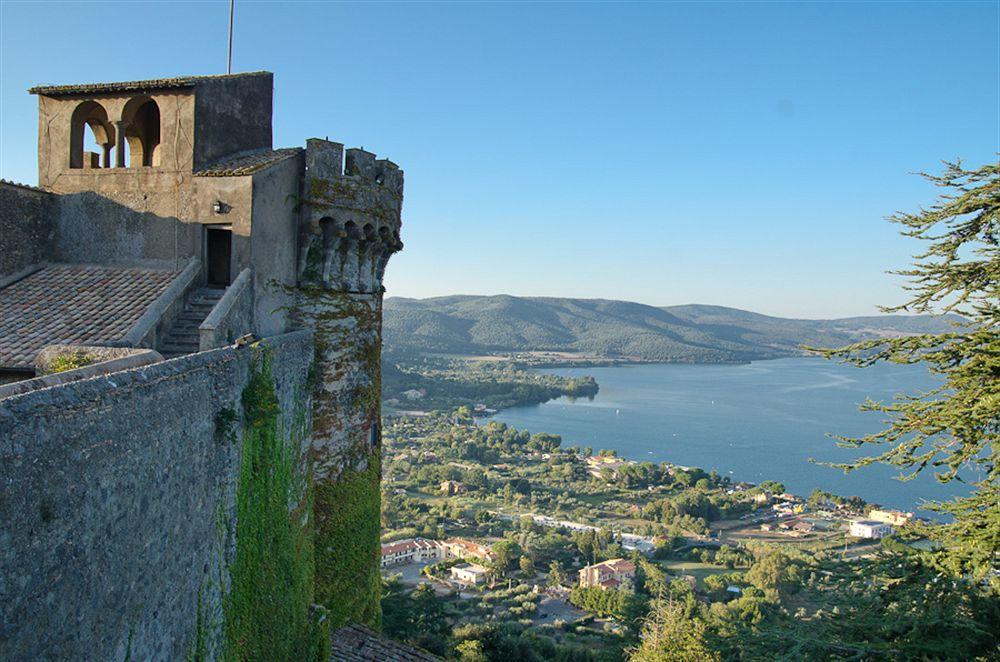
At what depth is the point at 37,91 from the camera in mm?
13109

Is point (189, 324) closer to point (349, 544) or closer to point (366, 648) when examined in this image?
point (349, 544)

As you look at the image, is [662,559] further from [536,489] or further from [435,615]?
[435,615]

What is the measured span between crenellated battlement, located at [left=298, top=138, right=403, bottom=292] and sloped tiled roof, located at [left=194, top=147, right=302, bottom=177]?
613 mm

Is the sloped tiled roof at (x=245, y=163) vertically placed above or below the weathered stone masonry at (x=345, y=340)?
above

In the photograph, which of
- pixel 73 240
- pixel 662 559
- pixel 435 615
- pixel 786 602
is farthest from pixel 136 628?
pixel 662 559

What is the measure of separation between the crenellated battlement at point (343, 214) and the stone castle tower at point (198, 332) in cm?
3

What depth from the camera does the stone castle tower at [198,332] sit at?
5.83 m

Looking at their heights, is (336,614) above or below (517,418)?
above

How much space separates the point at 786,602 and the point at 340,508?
4734 centimetres

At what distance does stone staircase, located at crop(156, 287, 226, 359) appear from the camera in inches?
407

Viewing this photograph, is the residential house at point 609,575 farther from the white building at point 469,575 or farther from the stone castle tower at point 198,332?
the stone castle tower at point 198,332

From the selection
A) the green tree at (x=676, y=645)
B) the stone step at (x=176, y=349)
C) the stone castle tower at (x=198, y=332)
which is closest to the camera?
the stone castle tower at (x=198, y=332)

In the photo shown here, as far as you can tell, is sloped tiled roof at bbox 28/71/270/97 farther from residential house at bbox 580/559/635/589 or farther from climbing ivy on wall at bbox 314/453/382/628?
residential house at bbox 580/559/635/589

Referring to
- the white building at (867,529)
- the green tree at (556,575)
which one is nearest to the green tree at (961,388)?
the green tree at (556,575)
